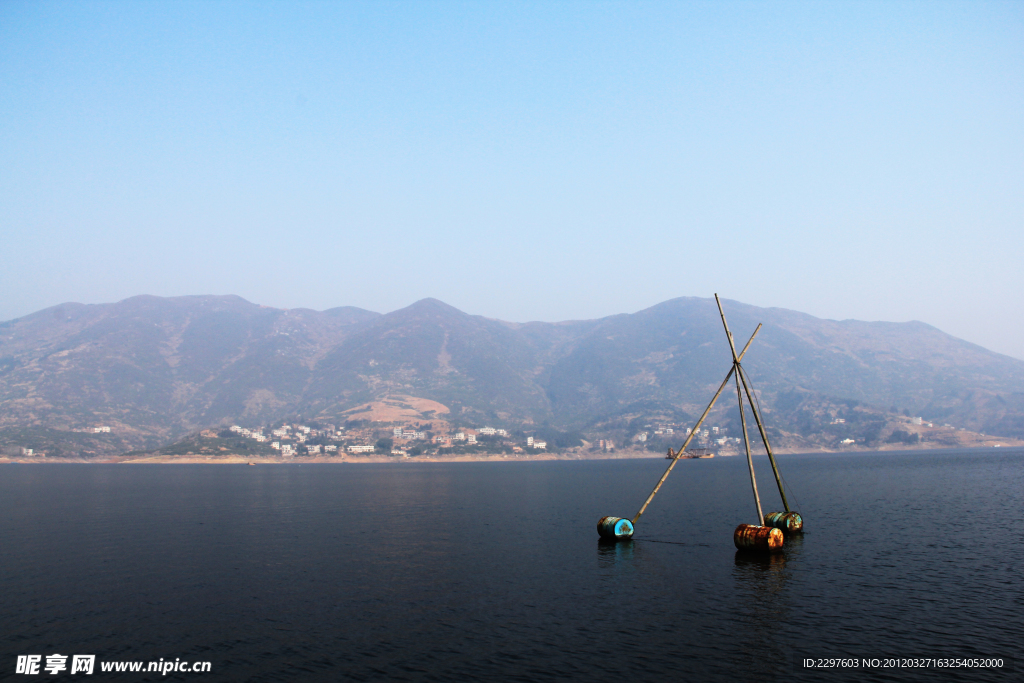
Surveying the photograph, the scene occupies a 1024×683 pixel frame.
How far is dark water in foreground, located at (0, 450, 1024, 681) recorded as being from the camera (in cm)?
3603

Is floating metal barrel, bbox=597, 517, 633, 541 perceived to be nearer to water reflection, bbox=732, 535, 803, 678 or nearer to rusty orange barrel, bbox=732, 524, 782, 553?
water reflection, bbox=732, 535, 803, 678

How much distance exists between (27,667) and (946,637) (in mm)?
52591

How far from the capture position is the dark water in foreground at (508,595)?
118 feet

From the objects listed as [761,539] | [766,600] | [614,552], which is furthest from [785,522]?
[766,600]

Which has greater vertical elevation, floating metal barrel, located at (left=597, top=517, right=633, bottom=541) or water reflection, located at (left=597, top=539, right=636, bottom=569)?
floating metal barrel, located at (left=597, top=517, right=633, bottom=541)

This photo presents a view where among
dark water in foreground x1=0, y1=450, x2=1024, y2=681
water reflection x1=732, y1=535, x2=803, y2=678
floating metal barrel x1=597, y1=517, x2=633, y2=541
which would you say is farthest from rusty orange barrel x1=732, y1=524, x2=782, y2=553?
floating metal barrel x1=597, y1=517, x2=633, y2=541

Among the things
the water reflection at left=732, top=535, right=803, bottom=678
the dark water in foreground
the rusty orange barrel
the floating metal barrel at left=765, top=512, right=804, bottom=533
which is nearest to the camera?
the dark water in foreground

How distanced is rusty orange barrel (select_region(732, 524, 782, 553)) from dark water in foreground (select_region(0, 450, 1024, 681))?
5.54 feet

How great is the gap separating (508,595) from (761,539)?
29075 mm

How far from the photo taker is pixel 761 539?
212 feet

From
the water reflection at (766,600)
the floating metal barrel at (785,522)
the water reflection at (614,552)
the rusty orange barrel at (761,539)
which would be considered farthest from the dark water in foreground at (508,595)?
the floating metal barrel at (785,522)

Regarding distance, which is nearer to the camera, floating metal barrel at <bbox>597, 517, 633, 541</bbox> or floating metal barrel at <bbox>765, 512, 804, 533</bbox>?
floating metal barrel at <bbox>597, 517, 633, 541</bbox>

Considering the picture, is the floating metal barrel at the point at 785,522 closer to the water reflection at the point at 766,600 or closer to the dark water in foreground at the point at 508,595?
the dark water in foreground at the point at 508,595

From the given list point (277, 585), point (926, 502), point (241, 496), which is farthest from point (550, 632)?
point (241, 496)
